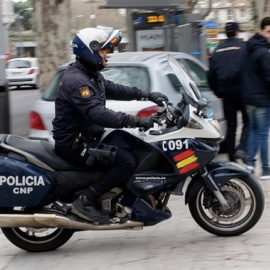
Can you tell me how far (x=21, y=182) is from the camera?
620 cm

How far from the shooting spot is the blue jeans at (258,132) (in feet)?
29.6

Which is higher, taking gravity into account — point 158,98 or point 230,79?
point 158,98

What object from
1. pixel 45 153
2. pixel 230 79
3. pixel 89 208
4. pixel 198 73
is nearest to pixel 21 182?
pixel 45 153

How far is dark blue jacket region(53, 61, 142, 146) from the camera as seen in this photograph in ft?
19.5

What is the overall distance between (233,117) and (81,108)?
4163 millimetres

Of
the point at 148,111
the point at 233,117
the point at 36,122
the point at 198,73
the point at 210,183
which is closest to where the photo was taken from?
the point at 210,183

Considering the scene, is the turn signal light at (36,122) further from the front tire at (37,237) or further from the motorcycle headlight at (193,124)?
the motorcycle headlight at (193,124)

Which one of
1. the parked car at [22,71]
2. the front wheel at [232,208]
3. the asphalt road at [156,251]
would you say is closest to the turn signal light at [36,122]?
the asphalt road at [156,251]

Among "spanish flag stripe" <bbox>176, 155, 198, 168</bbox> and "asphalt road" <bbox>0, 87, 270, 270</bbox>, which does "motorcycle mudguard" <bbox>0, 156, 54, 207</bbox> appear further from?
"spanish flag stripe" <bbox>176, 155, 198, 168</bbox>

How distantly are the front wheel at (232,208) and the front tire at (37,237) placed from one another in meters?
1.10

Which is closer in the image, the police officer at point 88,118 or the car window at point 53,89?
the police officer at point 88,118

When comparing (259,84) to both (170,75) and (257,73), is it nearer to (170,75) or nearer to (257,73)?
(257,73)

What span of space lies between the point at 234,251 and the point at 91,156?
1354mm

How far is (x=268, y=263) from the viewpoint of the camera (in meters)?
5.85
